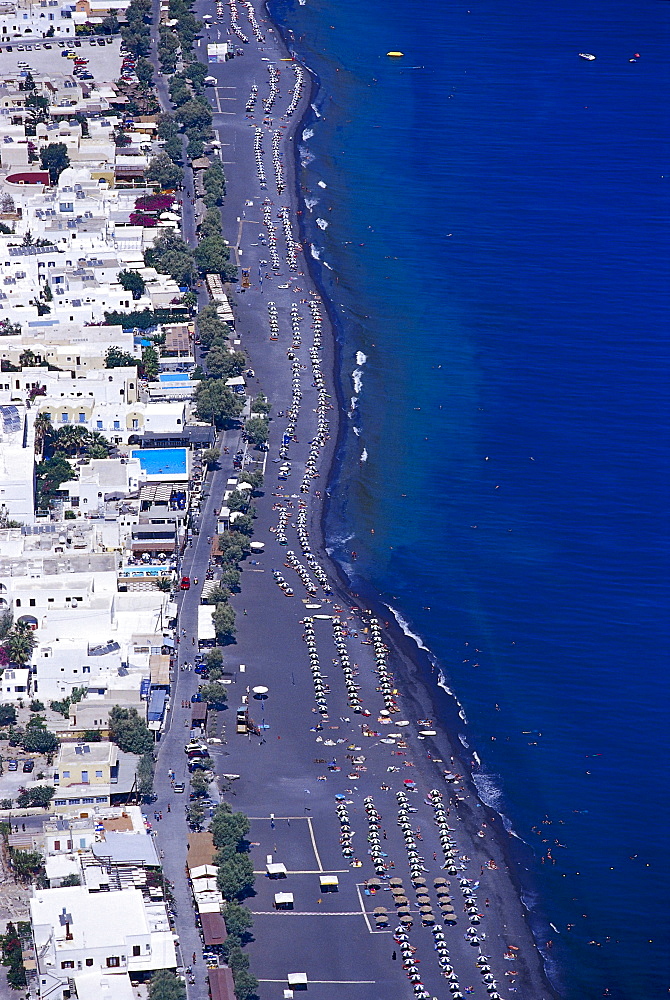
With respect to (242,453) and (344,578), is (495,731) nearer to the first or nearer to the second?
(344,578)

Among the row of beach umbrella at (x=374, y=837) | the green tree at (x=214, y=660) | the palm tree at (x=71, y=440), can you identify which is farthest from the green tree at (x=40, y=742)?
the palm tree at (x=71, y=440)

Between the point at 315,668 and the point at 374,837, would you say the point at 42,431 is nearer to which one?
the point at 315,668

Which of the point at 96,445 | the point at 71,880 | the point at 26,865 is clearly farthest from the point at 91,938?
the point at 96,445

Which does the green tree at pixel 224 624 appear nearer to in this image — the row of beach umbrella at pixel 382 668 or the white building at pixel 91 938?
the row of beach umbrella at pixel 382 668

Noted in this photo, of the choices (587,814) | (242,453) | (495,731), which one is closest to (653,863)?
(587,814)

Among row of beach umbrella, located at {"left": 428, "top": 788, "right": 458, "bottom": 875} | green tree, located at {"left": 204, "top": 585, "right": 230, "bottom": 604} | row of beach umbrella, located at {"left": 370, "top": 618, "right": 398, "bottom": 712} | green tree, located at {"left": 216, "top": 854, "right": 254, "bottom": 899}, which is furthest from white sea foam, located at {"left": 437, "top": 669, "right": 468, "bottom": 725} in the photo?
green tree, located at {"left": 216, "top": 854, "right": 254, "bottom": 899}
